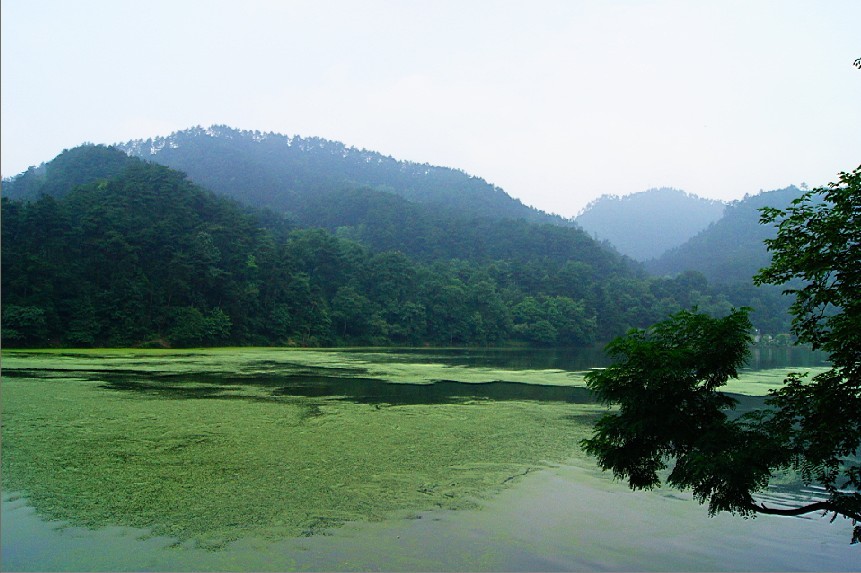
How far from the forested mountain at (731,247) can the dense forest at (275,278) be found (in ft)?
73.9

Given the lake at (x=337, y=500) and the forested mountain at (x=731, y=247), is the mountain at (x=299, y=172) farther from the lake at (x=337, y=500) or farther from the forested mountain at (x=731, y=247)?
the lake at (x=337, y=500)

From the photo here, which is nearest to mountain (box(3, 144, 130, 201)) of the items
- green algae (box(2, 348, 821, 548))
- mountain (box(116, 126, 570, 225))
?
mountain (box(116, 126, 570, 225))

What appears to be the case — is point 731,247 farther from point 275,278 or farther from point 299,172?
point 275,278

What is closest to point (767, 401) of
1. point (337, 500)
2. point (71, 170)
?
point (337, 500)

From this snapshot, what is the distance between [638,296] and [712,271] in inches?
1684

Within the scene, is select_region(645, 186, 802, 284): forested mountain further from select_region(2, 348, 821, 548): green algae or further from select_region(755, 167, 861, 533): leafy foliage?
select_region(755, 167, 861, 533): leafy foliage

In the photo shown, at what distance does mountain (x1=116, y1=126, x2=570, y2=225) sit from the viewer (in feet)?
398

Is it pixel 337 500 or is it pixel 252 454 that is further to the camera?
pixel 252 454

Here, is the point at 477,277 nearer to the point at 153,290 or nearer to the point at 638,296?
the point at 638,296

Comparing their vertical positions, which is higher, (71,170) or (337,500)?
(71,170)

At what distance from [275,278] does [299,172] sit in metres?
92.0

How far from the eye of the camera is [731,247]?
125188 mm

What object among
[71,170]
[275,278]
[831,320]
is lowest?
[831,320]

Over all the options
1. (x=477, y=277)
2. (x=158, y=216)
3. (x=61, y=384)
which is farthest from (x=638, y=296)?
(x=61, y=384)
